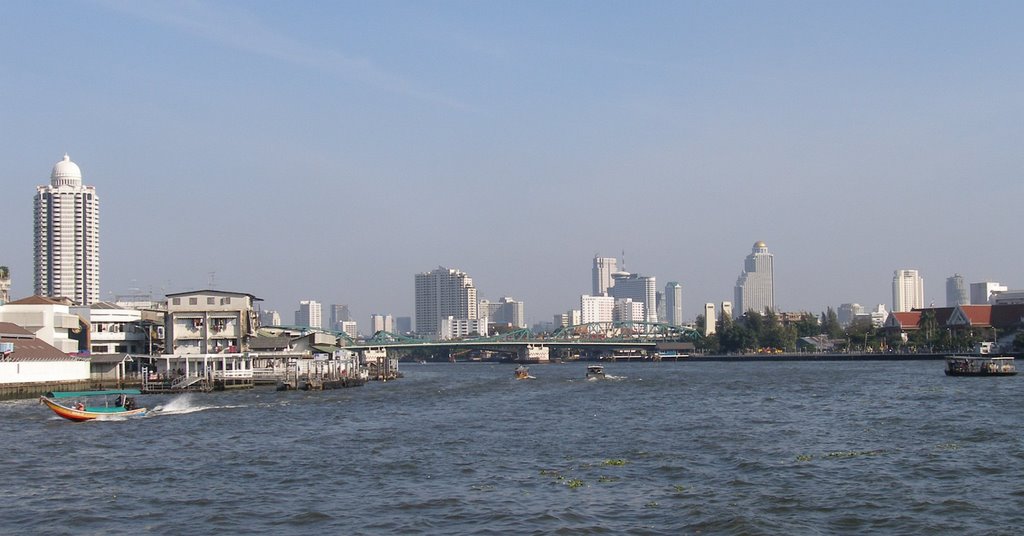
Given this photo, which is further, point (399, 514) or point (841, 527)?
point (399, 514)

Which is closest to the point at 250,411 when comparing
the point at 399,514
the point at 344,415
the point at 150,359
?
the point at 344,415

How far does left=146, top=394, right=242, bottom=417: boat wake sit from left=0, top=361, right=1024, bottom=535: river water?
1.80 ft

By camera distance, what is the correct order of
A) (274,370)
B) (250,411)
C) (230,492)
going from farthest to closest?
1. (274,370)
2. (250,411)
3. (230,492)

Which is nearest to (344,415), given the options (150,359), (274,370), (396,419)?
(396,419)

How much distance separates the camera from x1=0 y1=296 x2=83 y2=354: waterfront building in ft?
265

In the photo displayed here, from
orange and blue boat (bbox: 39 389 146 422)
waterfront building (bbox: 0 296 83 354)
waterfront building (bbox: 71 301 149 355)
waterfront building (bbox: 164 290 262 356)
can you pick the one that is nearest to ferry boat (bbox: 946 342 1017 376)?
waterfront building (bbox: 164 290 262 356)

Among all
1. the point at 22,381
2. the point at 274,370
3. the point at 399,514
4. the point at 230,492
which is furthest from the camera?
the point at 274,370

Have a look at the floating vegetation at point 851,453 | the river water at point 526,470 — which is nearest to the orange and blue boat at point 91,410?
the river water at point 526,470

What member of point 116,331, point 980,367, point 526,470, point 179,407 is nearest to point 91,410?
point 179,407

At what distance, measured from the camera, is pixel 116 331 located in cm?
9162

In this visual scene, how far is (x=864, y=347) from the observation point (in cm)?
17200

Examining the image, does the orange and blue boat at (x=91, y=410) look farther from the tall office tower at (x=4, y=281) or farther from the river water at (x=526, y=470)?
the tall office tower at (x=4, y=281)

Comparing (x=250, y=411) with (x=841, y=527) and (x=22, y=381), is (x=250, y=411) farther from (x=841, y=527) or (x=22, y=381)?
(x=841, y=527)

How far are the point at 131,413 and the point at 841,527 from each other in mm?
37183
